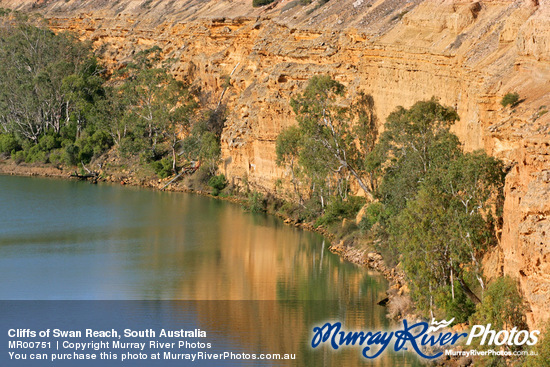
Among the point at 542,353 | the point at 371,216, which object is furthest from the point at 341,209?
the point at 542,353

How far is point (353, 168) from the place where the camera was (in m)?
46.6

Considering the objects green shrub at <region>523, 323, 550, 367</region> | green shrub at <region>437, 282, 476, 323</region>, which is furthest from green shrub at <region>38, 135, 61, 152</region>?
green shrub at <region>523, 323, 550, 367</region>

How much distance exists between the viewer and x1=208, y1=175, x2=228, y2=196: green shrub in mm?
55906

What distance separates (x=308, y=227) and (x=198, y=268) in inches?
328

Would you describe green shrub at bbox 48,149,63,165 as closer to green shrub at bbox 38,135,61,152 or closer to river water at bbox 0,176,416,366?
green shrub at bbox 38,135,61,152

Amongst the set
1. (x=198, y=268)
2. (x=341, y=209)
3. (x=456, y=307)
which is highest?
(x=341, y=209)

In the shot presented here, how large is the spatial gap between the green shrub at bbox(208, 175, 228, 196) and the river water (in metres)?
0.85

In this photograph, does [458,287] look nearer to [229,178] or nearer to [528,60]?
[528,60]

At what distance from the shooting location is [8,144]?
67125mm

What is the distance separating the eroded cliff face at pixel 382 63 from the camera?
27.5 m

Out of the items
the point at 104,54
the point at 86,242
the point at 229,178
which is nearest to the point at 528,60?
the point at 86,242

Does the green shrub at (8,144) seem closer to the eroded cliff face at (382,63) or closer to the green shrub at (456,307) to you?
the eroded cliff face at (382,63)

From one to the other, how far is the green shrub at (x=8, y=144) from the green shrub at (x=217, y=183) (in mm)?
17241

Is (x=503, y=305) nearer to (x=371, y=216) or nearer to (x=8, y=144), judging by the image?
(x=371, y=216)
